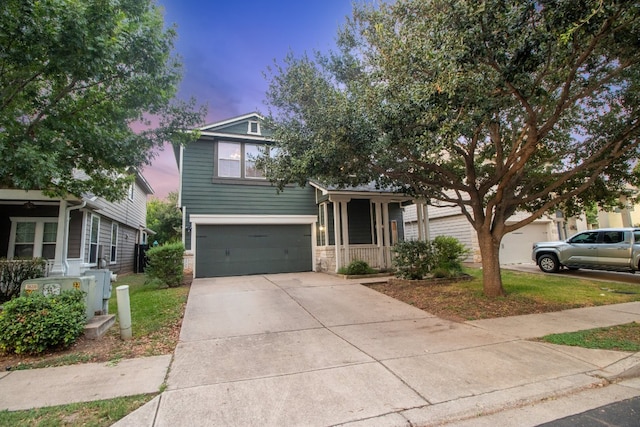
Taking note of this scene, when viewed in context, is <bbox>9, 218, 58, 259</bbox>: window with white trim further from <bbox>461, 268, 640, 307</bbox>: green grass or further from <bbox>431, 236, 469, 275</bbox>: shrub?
<bbox>461, 268, 640, 307</bbox>: green grass

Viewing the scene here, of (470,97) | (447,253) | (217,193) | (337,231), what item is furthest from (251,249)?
(470,97)

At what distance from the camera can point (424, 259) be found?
10.7 meters

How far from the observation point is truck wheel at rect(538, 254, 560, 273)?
13.1 meters

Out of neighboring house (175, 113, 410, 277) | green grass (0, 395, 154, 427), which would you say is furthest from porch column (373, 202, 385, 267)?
green grass (0, 395, 154, 427)

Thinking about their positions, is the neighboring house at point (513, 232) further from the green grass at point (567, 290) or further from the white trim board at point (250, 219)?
the white trim board at point (250, 219)

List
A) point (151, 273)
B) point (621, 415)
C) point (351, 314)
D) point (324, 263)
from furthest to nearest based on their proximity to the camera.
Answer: point (324, 263) < point (151, 273) < point (351, 314) < point (621, 415)

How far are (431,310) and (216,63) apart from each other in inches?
440

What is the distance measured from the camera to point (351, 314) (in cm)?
683

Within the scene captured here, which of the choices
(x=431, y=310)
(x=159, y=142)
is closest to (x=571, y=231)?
(x=431, y=310)

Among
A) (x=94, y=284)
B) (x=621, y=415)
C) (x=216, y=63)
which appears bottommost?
(x=621, y=415)

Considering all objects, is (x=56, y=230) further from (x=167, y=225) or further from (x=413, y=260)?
(x=167, y=225)

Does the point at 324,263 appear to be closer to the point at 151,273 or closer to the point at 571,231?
the point at 151,273

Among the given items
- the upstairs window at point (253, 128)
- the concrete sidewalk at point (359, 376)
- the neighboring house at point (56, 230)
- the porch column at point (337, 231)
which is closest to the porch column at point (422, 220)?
the porch column at point (337, 231)

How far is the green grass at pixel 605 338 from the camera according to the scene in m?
4.79
